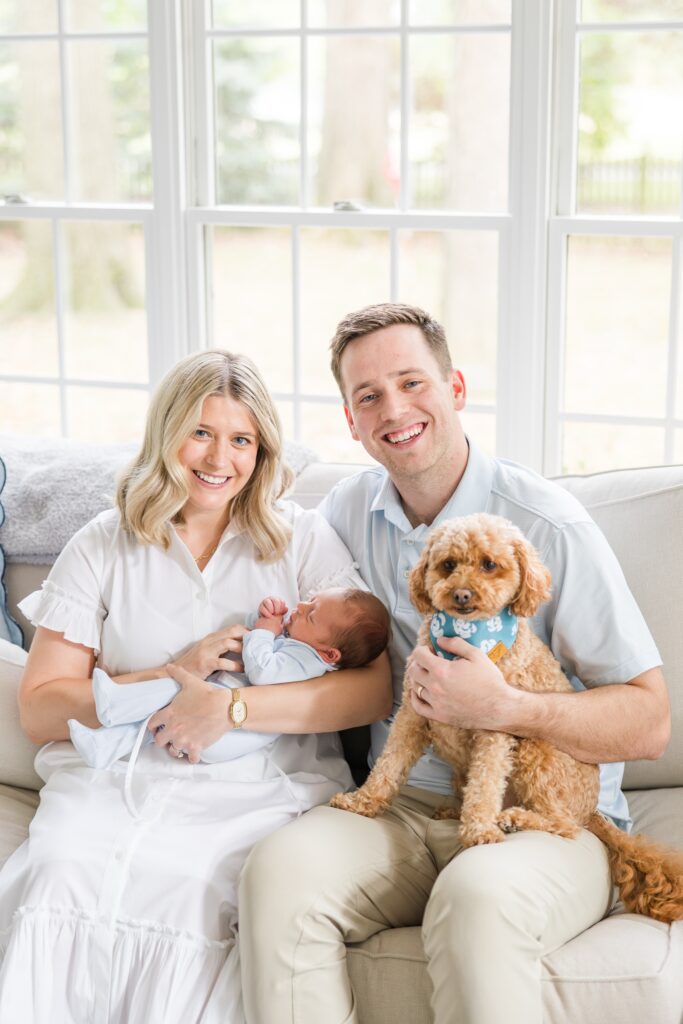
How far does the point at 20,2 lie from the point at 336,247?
121 cm

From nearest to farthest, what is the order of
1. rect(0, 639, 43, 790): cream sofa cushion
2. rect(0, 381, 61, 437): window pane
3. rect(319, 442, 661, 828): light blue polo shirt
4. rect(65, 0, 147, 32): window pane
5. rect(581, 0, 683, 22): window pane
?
rect(319, 442, 661, 828): light blue polo shirt
rect(0, 639, 43, 790): cream sofa cushion
rect(581, 0, 683, 22): window pane
rect(65, 0, 147, 32): window pane
rect(0, 381, 61, 437): window pane

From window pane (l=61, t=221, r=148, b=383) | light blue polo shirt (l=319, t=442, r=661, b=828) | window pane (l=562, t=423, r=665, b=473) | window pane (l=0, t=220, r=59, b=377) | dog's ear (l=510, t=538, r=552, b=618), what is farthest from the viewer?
window pane (l=0, t=220, r=59, b=377)

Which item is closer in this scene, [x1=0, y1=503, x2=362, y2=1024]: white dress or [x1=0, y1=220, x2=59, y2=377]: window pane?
[x1=0, y1=503, x2=362, y2=1024]: white dress

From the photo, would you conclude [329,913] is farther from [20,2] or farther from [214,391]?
[20,2]

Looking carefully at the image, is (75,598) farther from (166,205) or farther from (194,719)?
(166,205)

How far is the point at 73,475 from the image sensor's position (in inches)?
104

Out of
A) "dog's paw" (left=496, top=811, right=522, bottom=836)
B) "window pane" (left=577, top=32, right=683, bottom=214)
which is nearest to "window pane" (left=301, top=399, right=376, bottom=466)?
"window pane" (left=577, top=32, right=683, bottom=214)

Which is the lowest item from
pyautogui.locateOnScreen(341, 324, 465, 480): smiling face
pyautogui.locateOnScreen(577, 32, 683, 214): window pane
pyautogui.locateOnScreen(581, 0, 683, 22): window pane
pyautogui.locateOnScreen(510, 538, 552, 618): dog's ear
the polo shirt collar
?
pyautogui.locateOnScreen(510, 538, 552, 618): dog's ear

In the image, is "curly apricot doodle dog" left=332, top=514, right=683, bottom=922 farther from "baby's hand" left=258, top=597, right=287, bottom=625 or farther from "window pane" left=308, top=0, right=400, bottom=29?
"window pane" left=308, top=0, right=400, bottom=29

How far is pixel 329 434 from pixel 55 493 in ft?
3.54

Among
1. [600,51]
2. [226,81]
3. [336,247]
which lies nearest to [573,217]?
[600,51]

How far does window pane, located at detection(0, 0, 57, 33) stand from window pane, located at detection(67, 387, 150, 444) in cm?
110

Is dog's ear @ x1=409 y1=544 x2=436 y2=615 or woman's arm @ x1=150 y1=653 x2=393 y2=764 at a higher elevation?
dog's ear @ x1=409 y1=544 x2=436 y2=615

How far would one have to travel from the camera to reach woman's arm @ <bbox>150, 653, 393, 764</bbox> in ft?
6.52
